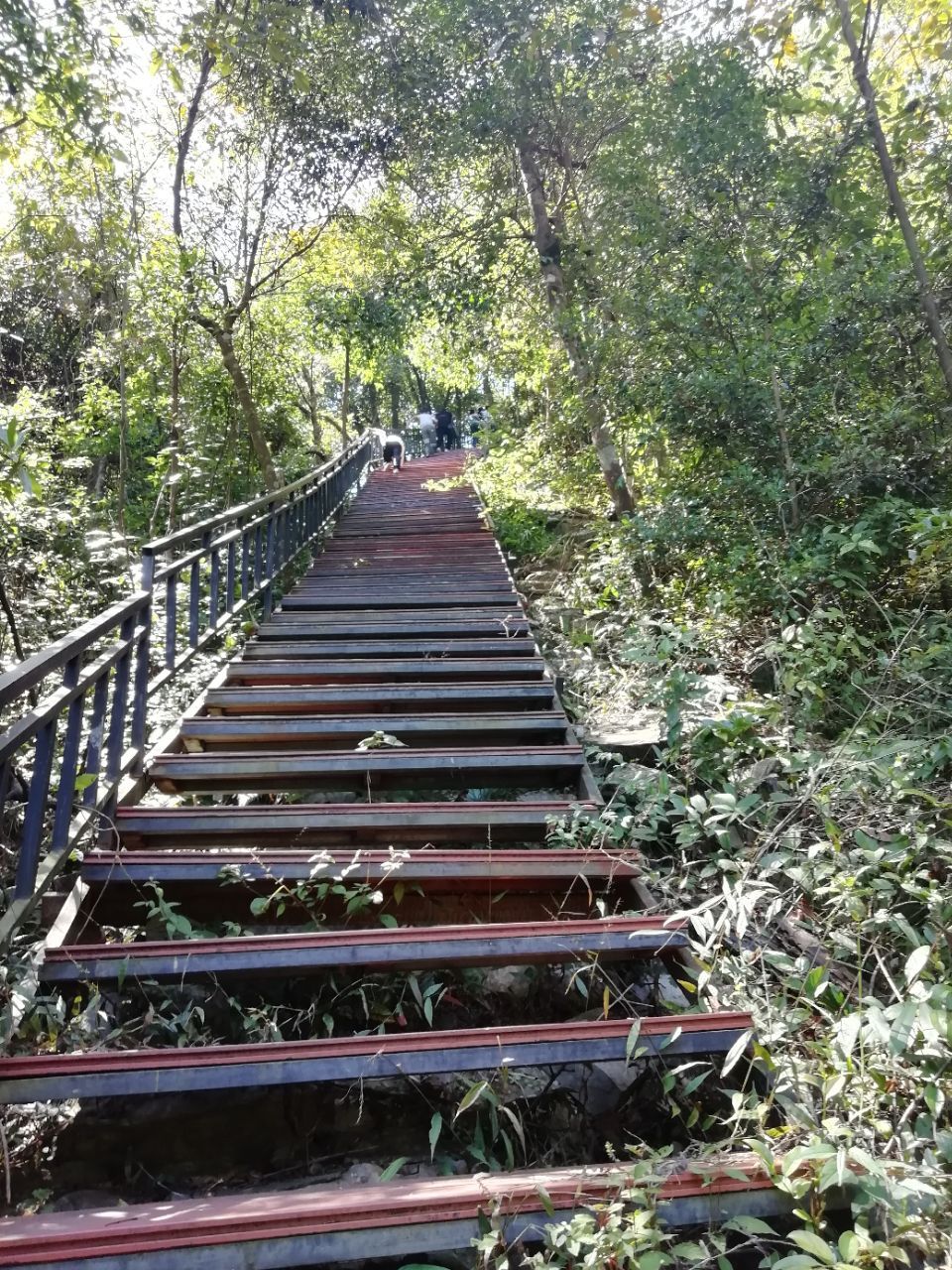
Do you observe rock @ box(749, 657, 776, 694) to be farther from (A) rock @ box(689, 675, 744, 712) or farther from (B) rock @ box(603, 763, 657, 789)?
(B) rock @ box(603, 763, 657, 789)

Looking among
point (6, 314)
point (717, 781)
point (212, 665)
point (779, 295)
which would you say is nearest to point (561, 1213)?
point (717, 781)

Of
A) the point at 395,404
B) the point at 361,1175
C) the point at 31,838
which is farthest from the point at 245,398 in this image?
the point at 395,404

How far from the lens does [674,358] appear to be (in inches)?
193

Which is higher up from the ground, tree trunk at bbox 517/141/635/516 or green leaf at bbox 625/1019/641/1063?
tree trunk at bbox 517/141/635/516

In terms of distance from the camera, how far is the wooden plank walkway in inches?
53.5

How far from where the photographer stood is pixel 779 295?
4566mm

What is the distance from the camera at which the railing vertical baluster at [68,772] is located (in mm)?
2297

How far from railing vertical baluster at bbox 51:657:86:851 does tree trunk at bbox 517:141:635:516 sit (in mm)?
4650

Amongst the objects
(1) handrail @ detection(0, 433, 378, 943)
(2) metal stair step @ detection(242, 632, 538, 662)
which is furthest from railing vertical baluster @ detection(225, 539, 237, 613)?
(2) metal stair step @ detection(242, 632, 538, 662)

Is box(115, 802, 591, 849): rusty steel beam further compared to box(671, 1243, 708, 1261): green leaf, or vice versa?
box(115, 802, 591, 849): rusty steel beam

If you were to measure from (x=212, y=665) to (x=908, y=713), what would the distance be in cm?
391

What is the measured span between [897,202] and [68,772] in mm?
4884

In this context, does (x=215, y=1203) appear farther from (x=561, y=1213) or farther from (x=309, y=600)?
(x=309, y=600)

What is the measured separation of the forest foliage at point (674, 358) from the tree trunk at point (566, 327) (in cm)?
3
